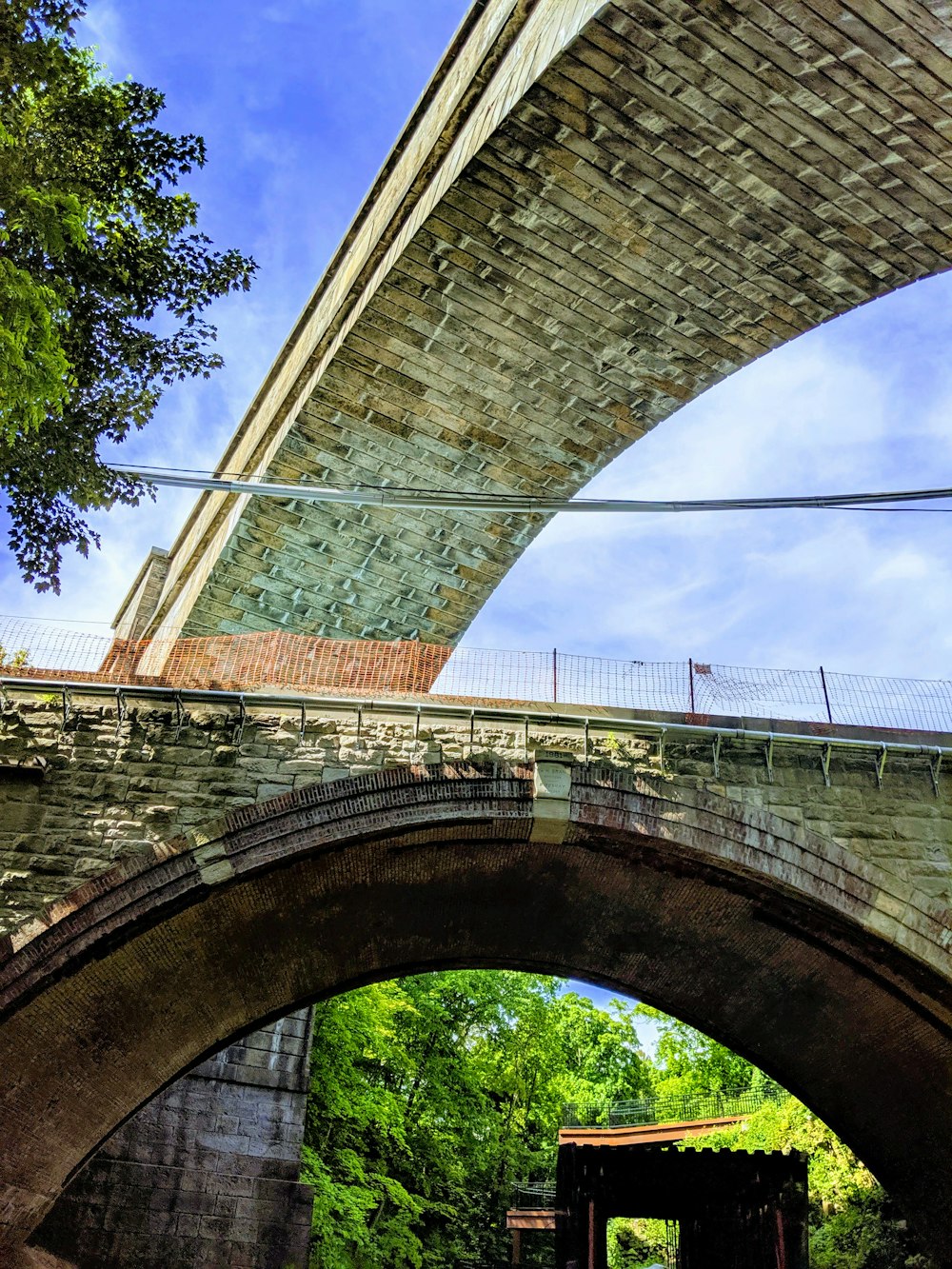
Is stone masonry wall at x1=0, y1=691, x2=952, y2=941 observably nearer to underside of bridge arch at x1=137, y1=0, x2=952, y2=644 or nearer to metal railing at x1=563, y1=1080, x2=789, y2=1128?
underside of bridge arch at x1=137, y1=0, x2=952, y2=644

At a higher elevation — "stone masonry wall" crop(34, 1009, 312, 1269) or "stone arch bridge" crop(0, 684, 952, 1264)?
"stone arch bridge" crop(0, 684, 952, 1264)

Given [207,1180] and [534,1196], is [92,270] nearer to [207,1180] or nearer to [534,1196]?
[207,1180]

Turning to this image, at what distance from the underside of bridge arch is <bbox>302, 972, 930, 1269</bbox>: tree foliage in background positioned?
895 cm

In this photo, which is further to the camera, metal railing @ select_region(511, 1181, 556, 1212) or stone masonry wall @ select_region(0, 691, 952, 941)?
metal railing @ select_region(511, 1181, 556, 1212)

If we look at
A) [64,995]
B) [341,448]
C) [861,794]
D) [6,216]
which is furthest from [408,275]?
[64,995]

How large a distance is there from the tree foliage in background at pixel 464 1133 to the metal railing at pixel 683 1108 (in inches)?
23.9

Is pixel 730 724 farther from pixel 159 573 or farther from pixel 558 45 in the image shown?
pixel 159 573

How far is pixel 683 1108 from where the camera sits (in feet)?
84.0

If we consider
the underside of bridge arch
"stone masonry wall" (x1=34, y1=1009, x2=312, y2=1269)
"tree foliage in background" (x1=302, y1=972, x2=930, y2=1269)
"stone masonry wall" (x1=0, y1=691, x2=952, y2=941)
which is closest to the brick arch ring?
"stone masonry wall" (x1=0, y1=691, x2=952, y2=941)

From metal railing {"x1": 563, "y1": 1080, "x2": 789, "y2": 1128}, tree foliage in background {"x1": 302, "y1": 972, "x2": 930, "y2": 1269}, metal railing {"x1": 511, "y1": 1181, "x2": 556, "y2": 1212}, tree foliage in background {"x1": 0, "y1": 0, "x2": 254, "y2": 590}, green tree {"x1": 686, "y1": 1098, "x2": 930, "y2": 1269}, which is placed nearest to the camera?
tree foliage in background {"x1": 0, "y1": 0, "x2": 254, "y2": 590}

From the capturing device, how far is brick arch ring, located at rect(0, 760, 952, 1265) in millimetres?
9945

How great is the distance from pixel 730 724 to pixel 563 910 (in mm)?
3312

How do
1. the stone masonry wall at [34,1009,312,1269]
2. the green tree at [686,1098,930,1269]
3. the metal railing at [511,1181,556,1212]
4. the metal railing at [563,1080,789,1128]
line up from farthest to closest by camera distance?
the metal railing at [511,1181,556,1212], the metal railing at [563,1080,789,1128], the green tree at [686,1098,930,1269], the stone masonry wall at [34,1009,312,1269]

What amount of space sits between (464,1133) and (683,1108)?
20.3 feet
